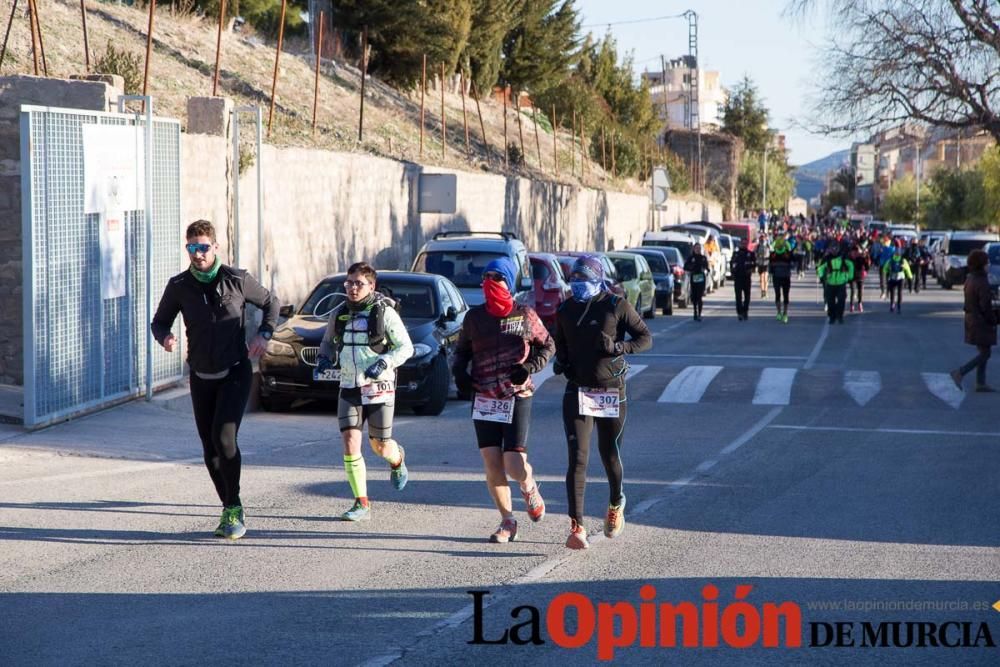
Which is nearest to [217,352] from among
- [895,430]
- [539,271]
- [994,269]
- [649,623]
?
[649,623]

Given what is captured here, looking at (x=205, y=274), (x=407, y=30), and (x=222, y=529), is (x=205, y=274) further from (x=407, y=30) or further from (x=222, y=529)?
(x=407, y=30)

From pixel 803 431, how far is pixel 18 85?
8.96 meters

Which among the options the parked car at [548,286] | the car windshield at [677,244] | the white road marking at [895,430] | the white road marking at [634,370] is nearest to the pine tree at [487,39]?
the car windshield at [677,244]

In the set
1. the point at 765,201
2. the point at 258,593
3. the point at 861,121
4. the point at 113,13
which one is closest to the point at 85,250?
the point at 258,593

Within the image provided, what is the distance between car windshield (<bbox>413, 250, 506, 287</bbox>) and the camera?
2133 centimetres

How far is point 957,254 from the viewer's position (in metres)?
49.7

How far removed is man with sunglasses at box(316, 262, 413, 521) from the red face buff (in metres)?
0.88

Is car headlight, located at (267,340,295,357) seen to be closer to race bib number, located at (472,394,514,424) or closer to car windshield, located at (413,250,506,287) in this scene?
car windshield, located at (413,250,506,287)

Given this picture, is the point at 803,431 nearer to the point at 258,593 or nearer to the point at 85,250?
the point at 85,250

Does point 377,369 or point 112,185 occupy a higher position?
point 112,185

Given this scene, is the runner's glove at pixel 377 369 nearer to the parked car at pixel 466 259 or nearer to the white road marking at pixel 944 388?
the white road marking at pixel 944 388

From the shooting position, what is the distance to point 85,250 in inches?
531

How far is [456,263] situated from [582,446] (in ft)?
42.7

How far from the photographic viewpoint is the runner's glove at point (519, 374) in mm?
8602
